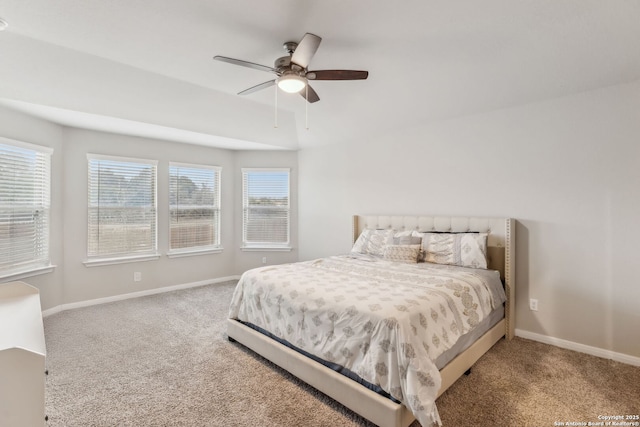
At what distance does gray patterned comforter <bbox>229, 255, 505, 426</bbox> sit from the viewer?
1.72 m

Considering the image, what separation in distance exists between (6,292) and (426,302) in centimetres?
274

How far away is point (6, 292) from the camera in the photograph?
1.95 meters

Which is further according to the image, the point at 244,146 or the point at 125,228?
the point at 244,146

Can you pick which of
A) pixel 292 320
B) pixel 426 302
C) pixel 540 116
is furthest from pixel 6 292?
pixel 540 116

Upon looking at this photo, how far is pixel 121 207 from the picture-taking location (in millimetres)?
4395

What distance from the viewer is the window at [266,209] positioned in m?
5.55

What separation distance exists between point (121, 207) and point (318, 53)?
3.61 m

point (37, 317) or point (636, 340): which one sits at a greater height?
point (37, 317)

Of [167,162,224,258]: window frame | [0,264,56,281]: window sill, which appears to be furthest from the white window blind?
[0,264,56,281]: window sill

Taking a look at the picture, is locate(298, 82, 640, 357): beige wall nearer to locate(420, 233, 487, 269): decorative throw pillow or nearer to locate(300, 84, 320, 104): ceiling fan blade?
locate(420, 233, 487, 269): decorative throw pillow

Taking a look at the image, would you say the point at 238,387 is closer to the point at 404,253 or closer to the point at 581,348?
the point at 404,253

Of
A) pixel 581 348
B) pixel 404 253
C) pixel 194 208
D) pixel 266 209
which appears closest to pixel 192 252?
pixel 194 208

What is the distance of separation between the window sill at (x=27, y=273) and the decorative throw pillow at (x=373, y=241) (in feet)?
12.3

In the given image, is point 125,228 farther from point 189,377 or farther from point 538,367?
point 538,367
